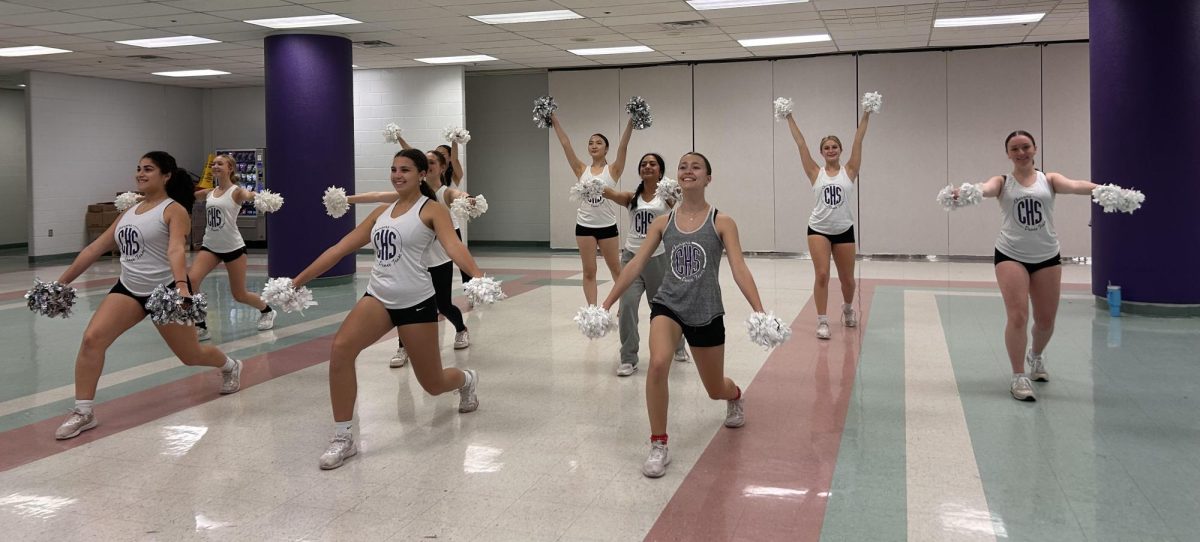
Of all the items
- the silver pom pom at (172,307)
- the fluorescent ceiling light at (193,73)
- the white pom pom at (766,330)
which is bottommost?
the white pom pom at (766,330)

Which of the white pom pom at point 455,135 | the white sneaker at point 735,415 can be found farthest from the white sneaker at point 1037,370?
the white pom pom at point 455,135

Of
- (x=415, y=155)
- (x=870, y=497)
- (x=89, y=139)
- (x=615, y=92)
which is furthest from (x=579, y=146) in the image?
(x=870, y=497)

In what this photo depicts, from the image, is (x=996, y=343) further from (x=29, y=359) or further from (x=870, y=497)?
(x=29, y=359)

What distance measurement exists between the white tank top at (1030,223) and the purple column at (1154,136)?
376 centimetres

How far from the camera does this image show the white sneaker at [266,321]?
853 cm

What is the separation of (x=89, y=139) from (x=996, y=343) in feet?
55.6

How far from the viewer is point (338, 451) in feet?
14.5

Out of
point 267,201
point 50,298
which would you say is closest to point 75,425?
point 50,298

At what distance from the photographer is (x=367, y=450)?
4.70m

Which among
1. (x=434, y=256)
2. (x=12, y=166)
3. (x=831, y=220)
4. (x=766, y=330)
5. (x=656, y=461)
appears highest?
(x=12, y=166)

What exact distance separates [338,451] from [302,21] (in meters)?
8.42

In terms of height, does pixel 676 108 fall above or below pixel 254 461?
above

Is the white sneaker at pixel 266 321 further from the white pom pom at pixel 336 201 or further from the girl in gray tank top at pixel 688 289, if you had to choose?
the girl in gray tank top at pixel 688 289

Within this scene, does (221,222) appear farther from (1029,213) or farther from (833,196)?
(1029,213)
